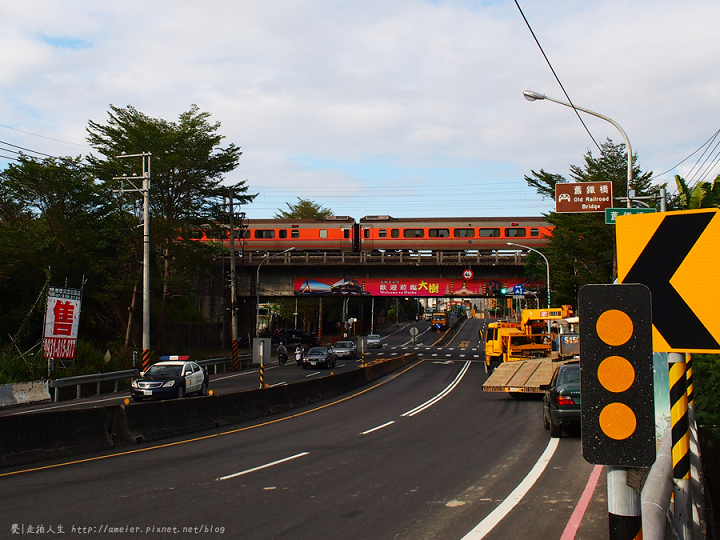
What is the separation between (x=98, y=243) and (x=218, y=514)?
35970mm

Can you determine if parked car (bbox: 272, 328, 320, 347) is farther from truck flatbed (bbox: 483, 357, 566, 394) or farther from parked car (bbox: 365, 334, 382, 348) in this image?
truck flatbed (bbox: 483, 357, 566, 394)

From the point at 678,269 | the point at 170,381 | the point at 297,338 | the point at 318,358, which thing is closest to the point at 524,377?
the point at 170,381

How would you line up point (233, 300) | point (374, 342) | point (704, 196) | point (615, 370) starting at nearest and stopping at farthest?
1. point (615, 370)
2. point (704, 196)
3. point (233, 300)
4. point (374, 342)

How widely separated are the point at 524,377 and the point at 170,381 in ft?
40.6

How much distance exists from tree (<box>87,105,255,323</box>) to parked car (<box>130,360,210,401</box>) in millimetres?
17072

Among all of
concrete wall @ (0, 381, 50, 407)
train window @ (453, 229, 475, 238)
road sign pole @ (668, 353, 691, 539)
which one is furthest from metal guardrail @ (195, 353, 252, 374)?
road sign pole @ (668, 353, 691, 539)

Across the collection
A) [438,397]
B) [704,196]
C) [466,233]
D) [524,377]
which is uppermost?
[466,233]

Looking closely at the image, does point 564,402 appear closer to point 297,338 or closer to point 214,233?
point 214,233

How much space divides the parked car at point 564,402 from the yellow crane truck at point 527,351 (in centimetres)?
570

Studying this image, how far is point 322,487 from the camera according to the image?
942 centimetres

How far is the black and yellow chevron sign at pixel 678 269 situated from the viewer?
3891 millimetres

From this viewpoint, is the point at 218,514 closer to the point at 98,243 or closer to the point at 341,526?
the point at 341,526

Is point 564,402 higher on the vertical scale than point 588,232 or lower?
lower

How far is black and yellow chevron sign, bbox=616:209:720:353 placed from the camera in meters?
3.89
